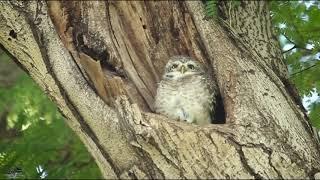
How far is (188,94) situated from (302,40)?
865 mm

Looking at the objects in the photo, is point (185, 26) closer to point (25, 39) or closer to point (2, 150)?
point (25, 39)

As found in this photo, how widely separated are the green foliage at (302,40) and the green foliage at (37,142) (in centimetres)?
166

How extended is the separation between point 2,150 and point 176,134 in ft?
4.05

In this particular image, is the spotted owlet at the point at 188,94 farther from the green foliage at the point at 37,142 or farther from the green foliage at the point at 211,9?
the green foliage at the point at 37,142

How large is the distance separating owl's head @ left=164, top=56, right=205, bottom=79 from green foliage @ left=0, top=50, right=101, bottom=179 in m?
0.95

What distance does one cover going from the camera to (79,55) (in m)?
3.17

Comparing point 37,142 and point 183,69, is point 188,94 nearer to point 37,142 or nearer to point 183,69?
point 183,69

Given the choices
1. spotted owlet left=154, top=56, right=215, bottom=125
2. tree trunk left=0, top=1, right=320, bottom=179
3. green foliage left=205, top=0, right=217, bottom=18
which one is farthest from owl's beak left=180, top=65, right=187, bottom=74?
green foliage left=205, top=0, right=217, bottom=18

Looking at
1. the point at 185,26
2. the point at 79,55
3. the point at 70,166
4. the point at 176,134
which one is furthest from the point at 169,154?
the point at 70,166

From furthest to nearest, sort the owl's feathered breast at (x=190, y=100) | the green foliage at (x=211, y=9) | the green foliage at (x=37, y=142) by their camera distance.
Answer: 1. the owl's feathered breast at (x=190, y=100)
2. the green foliage at (x=37, y=142)
3. the green foliage at (x=211, y=9)

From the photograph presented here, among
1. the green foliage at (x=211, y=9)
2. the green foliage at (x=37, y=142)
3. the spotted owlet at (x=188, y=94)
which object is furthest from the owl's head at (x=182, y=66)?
the green foliage at (x=37, y=142)

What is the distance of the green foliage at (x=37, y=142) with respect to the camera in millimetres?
3369

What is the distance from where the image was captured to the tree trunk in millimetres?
2641

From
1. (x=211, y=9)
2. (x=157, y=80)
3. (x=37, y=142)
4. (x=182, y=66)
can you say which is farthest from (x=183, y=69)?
(x=37, y=142)
